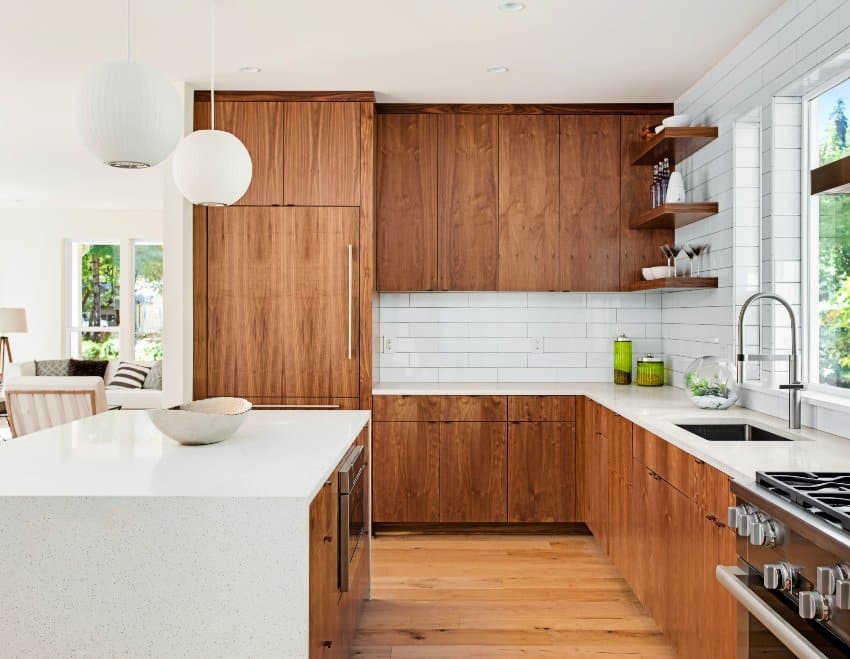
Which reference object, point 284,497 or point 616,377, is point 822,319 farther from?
point 284,497

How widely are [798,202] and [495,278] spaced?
1.85 meters

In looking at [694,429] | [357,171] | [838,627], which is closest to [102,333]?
[357,171]

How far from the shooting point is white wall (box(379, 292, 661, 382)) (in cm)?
498

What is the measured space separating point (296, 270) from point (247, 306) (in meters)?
0.35

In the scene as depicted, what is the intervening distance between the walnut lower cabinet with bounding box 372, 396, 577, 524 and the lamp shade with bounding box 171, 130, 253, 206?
1958 mm

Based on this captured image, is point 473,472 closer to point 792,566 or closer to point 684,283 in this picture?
point 684,283

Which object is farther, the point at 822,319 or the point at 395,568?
the point at 395,568

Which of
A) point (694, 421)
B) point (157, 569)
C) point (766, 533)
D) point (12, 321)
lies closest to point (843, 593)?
point (766, 533)

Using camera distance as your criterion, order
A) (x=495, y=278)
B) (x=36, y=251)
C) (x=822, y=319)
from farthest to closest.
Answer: (x=36, y=251), (x=495, y=278), (x=822, y=319)

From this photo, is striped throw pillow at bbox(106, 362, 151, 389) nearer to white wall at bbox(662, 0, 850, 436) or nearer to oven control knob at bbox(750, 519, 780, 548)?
white wall at bbox(662, 0, 850, 436)

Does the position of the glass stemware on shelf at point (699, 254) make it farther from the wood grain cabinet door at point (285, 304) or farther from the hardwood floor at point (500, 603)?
the wood grain cabinet door at point (285, 304)

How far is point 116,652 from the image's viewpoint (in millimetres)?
1865

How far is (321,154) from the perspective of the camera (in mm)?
4383

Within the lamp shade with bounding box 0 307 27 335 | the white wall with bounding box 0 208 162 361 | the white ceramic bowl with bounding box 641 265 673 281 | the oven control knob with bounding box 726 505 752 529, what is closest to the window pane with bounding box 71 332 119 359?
the white wall with bounding box 0 208 162 361
